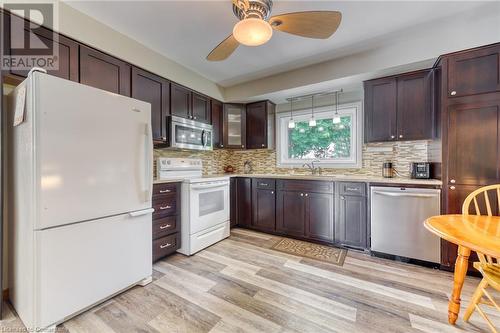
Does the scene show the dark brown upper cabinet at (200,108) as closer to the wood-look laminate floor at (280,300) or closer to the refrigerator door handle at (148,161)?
the refrigerator door handle at (148,161)

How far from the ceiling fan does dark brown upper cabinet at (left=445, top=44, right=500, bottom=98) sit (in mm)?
1455

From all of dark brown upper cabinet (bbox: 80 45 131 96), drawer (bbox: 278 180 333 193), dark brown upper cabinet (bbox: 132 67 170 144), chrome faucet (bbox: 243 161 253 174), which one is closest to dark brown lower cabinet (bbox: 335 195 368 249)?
drawer (bbox: 278 180 333 193)

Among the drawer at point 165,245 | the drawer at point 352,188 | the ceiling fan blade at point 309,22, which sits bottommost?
the drawer at point 165,245

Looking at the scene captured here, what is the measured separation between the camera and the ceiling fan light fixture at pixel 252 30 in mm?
1380

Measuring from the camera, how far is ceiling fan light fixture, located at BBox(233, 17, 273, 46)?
1.38 metres

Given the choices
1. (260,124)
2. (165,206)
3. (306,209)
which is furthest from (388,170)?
(165,206)

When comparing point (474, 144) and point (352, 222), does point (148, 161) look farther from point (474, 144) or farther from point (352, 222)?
point (474, 144)

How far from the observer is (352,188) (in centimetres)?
269

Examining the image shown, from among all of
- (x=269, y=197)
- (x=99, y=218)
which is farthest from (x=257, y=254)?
(x=99, y=218)

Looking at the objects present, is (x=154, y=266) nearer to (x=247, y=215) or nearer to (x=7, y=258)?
(x=7, y=258)

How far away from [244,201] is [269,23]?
8.47 feet

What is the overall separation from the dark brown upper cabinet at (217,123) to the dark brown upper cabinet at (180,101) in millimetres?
542

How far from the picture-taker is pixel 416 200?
2279 millimetres

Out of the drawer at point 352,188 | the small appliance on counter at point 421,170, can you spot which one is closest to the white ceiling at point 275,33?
the small appliance on counter at point 421,170
